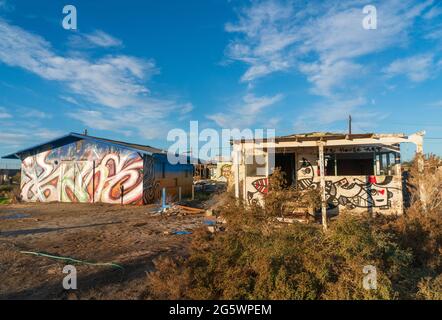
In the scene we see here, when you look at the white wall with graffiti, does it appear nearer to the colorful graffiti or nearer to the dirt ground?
the dirt ground

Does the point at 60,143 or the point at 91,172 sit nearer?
the point at 91,172

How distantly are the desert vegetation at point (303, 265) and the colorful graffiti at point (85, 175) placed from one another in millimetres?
11319

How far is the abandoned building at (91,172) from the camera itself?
16859mm

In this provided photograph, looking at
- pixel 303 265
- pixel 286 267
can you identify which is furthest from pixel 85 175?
pixel 303 265

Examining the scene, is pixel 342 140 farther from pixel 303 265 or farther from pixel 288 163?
pixel 303 265

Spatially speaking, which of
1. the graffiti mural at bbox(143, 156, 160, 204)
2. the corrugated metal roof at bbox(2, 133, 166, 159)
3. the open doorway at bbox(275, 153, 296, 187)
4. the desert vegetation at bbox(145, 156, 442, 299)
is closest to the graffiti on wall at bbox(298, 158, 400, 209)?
the open doorway at bbox(275, 153, 296, 187)

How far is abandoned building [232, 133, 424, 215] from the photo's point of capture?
31.8 feet

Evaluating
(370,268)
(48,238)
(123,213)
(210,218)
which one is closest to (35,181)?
(123,213)

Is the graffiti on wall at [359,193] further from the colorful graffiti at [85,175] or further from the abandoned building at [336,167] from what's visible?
the colorful graffiti at [85,175]

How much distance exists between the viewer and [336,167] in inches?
485

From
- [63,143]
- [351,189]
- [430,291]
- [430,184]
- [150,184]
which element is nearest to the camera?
[430,291]

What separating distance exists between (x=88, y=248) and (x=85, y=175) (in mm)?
11893

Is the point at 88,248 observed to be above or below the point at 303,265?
below
